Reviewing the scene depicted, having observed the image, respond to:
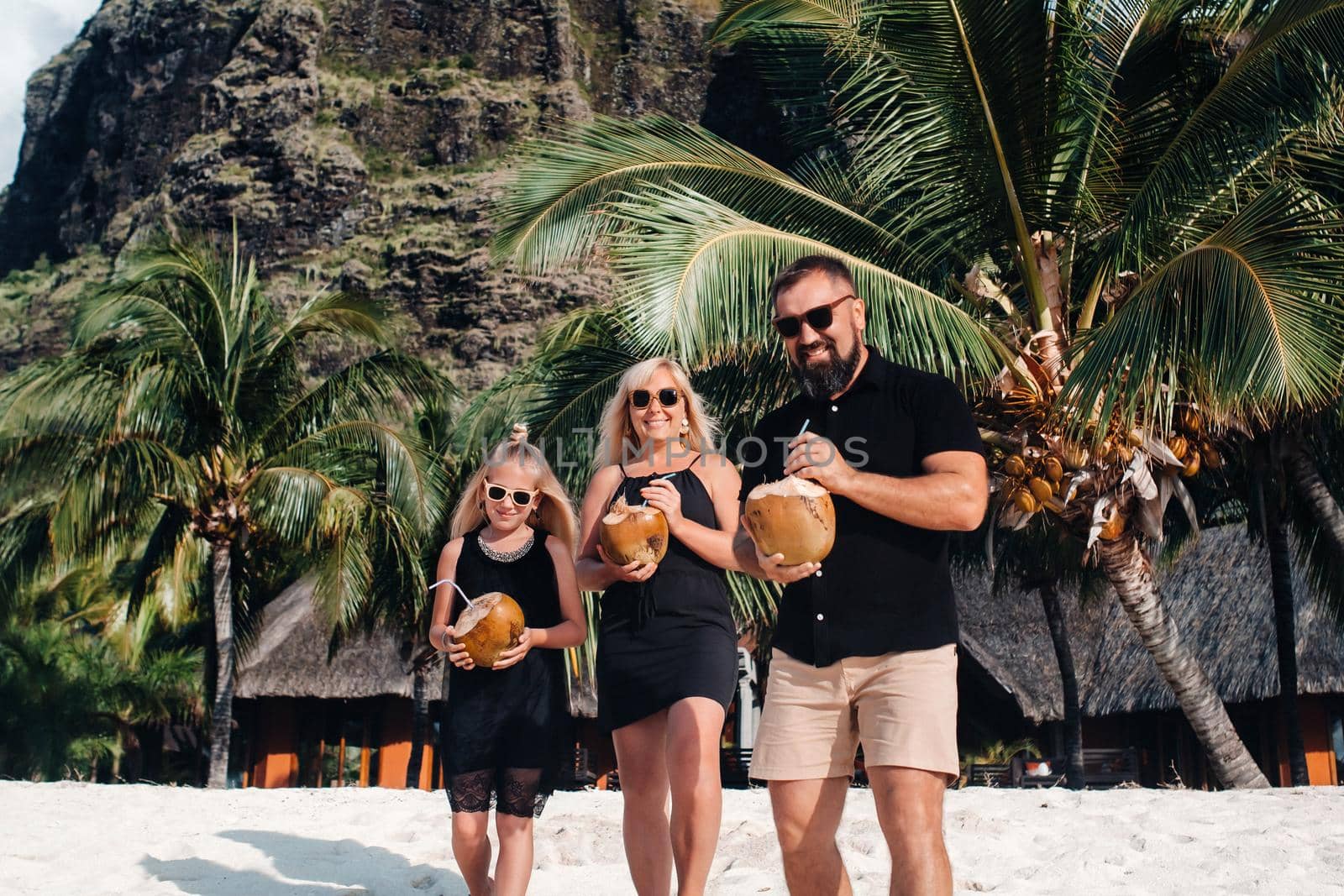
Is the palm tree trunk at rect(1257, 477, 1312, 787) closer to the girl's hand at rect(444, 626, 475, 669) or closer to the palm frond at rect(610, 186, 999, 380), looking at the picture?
the palm frond at rect(610, 186, 999, 380)

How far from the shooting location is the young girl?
3896 millimetres

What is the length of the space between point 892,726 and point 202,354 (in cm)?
1326

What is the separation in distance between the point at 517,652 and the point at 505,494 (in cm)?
52

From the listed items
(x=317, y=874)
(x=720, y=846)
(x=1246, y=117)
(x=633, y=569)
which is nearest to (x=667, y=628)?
(x=633, y=569)

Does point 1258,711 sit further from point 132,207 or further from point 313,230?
point 132,207

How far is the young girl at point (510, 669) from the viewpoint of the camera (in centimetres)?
390

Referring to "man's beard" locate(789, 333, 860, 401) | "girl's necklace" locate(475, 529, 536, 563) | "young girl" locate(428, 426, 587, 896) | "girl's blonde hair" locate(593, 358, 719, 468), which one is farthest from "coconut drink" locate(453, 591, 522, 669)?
"man's beard" locate(789, 333, 860, 401)

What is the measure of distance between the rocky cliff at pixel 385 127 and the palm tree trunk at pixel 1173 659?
37.3 metres

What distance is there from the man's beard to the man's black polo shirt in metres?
0.03

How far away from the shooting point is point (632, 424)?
3.81 metres

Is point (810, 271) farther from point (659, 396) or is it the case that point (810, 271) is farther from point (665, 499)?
point (659, 396)

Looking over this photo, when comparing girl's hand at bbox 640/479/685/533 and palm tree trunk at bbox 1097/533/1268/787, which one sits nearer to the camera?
girl's hand at bbox 640/479/685/533

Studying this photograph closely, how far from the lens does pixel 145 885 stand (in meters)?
5.18

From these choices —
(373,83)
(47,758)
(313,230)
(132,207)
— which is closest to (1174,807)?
(47,758)
